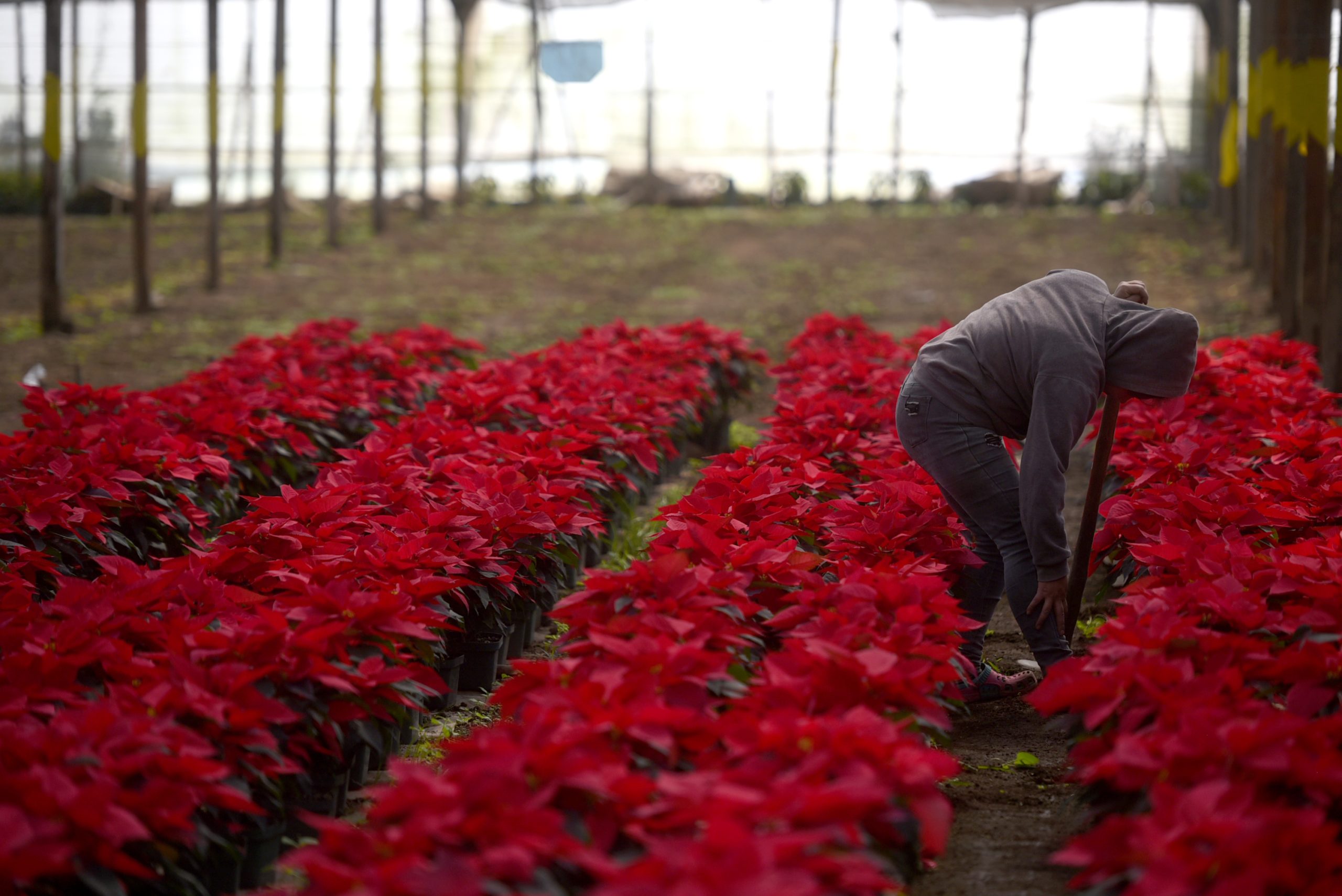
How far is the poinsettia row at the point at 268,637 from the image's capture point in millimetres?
2279

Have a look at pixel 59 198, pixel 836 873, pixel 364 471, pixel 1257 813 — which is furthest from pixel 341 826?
pixel 59 198

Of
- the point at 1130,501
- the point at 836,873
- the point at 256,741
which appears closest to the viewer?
the point at 836,873

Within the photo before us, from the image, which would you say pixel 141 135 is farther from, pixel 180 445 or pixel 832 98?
pixel 832 98

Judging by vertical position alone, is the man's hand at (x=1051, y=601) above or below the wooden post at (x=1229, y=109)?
below

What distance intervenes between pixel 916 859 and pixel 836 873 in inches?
30.0

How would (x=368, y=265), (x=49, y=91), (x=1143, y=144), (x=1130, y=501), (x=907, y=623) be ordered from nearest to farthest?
1. (x=907, y=623)
2. (x=1130, y=501)
3. (x=49, y=91)
4. (x=368, y=265)
5. (x=1143, y=144)

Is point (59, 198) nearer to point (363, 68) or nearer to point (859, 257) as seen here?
point (859, 257)

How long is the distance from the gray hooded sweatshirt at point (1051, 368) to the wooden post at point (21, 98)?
1770 centimetres

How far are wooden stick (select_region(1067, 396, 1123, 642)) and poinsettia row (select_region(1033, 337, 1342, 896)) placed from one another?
64 millimetres

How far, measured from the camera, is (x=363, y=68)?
19578 mm

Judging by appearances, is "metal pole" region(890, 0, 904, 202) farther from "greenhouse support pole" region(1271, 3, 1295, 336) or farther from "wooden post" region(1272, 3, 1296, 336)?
"wooden post" region(1272, 3, 1296, 336)

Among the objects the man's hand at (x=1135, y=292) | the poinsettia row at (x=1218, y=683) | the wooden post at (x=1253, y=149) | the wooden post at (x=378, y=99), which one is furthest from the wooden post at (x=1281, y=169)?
the wooden post at (x=378, y=99)

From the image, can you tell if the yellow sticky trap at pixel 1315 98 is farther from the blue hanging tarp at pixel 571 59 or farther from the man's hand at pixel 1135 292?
the blue hanging tarp at pixel 571 59

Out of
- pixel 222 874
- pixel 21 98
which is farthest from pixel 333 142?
pixel 222 874
